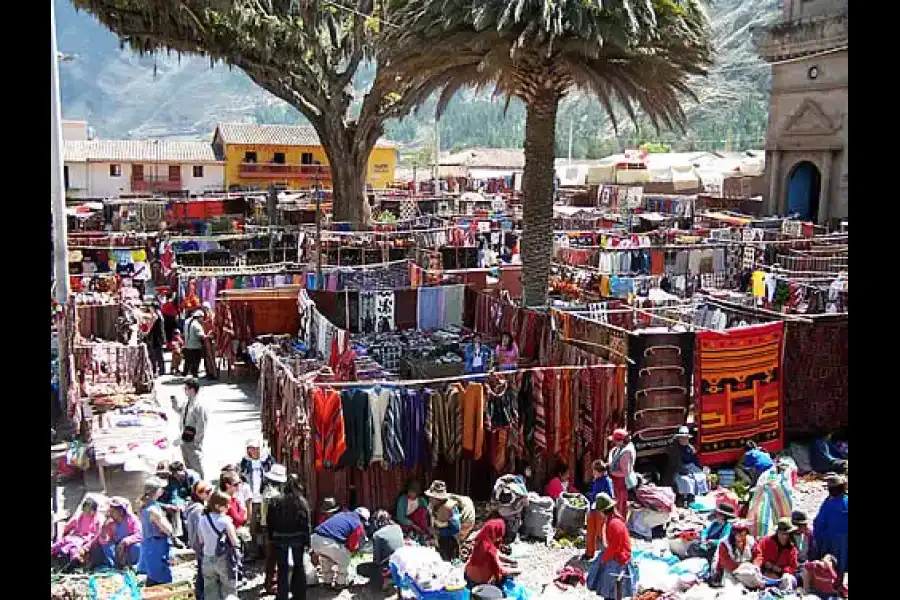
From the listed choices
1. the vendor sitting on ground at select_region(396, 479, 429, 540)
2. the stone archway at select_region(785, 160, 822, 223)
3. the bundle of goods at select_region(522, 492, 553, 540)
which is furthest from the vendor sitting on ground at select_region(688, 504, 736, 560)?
the stone archway at select_region(785, 160, 822, 223)

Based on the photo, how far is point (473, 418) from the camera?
11102mm

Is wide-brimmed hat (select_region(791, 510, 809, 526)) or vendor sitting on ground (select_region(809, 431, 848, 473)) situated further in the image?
vendor sitting on ground (select_region(809, 431, 848, 473))

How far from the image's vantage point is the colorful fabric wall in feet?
43.9

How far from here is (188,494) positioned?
33.7ft

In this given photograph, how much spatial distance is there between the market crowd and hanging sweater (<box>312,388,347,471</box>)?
1.70 ft

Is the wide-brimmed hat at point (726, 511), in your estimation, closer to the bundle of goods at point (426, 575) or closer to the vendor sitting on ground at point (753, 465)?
the vendor sitting on ground at point (753, 465)

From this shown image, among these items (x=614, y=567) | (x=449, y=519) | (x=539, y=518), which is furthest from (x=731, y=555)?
(x=449, y=519)

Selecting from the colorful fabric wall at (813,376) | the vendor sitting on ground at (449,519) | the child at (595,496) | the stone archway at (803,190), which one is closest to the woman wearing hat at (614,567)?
the child at (595,496)

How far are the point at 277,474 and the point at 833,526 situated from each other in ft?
18.8

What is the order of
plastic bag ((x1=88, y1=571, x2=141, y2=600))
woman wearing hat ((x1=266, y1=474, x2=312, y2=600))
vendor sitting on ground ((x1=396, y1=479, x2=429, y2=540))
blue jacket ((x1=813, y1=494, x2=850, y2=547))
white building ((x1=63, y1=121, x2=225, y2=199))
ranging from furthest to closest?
white building ((x1=63, y1=121, x2=225, y2=199)) < vendor sitting on ground ((x1=396, y1=479, x2=429, y2=540)) < blue jacket ((x1=813, y1=494, x2=850, y2=547)) < woman wearing hat ((x1=266, y1=474, x2=312, y2=600)) < plastic bag ((x1=88, y1=571, x2=141, y2=600))

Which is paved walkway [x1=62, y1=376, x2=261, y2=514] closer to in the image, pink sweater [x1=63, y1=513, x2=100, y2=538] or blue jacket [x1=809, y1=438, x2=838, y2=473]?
pink sweater [x1=63, y1=513, x2=100, y2=538]

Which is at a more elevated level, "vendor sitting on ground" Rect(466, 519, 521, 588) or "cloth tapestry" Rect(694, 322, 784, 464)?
"cloth tapestry" Rect(694, 322, 784, 464)

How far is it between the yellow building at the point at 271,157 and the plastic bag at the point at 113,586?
60938 mm

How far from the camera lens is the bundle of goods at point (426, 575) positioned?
27.1 feet
